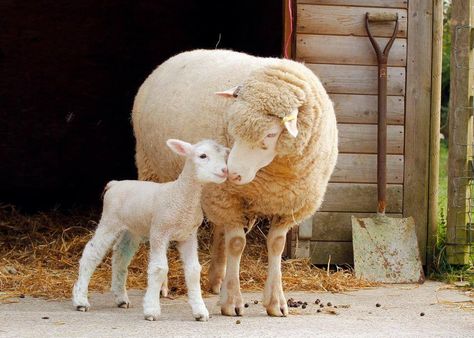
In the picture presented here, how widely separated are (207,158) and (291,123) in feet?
1.72

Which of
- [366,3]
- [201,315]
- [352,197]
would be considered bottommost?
[201,315]

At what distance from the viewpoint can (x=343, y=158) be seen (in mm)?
8094

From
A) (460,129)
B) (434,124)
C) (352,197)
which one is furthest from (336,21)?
(352,197)

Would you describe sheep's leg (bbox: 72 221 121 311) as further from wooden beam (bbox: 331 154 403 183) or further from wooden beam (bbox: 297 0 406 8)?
wooden beam (bbox: 297 0 406 8)

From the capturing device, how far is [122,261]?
6.26 meters

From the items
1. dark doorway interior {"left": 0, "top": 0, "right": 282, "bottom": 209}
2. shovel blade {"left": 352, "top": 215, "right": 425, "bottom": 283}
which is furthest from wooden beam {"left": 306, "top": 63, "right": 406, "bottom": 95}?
dark doorway interior {"left": 0, "top": 0, "right": 282, "bottom": 209}

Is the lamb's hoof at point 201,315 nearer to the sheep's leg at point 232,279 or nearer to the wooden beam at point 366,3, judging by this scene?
the sheep's leg at point 232,279

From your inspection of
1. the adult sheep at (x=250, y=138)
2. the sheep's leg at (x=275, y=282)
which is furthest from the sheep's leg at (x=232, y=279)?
the sheep's leg at (x=275, y=282)

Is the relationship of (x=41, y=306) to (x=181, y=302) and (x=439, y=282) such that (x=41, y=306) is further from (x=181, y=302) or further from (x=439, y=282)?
(x=439, y=282)

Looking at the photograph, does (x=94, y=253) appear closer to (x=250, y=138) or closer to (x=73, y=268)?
(x=250, y=138)

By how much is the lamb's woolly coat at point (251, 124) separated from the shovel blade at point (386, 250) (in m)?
1.79

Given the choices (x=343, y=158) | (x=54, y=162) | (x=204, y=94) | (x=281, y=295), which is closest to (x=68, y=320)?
(x=281, y=295)

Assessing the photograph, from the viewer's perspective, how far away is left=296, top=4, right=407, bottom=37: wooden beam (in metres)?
8.02

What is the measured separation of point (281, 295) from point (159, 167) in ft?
4.82
